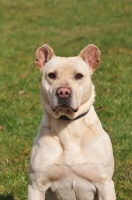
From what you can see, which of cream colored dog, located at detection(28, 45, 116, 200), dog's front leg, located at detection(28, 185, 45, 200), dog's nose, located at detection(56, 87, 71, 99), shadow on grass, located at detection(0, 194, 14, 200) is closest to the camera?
dog's nose, located at detection(56, 87, 71, 99)

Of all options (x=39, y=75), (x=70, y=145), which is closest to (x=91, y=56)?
(x=70, y=145)

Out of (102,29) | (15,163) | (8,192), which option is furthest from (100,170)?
(102,29)

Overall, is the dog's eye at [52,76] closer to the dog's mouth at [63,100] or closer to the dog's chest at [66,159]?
the dog's mouth at [63,100]

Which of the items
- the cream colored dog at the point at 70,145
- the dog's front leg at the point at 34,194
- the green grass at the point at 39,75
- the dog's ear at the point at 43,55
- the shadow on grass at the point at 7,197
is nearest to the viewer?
the cream colored dog at the point at 70,145

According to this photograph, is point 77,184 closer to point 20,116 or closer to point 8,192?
point 8,192

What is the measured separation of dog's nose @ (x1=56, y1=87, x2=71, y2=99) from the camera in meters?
5.18

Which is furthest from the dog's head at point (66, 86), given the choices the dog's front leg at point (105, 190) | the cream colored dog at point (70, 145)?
the dog's front leg at point (105, 190)

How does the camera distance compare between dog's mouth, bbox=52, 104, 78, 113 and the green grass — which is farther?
the green grass

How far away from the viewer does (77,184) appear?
5.37 metres

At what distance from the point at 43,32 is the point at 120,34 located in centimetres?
422

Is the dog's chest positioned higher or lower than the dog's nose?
lower

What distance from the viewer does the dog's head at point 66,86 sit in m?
5.22

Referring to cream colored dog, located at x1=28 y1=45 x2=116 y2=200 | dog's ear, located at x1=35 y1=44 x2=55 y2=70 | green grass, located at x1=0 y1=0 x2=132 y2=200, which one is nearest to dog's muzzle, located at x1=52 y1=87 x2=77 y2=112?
cream colored dog, located at x1=28 y1=45 x2=116 y2=200

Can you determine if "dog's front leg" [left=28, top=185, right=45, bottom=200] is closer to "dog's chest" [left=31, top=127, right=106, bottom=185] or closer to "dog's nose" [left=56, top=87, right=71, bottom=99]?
"dog's chest" [left=31, top=127, right=106, bottom=185]
